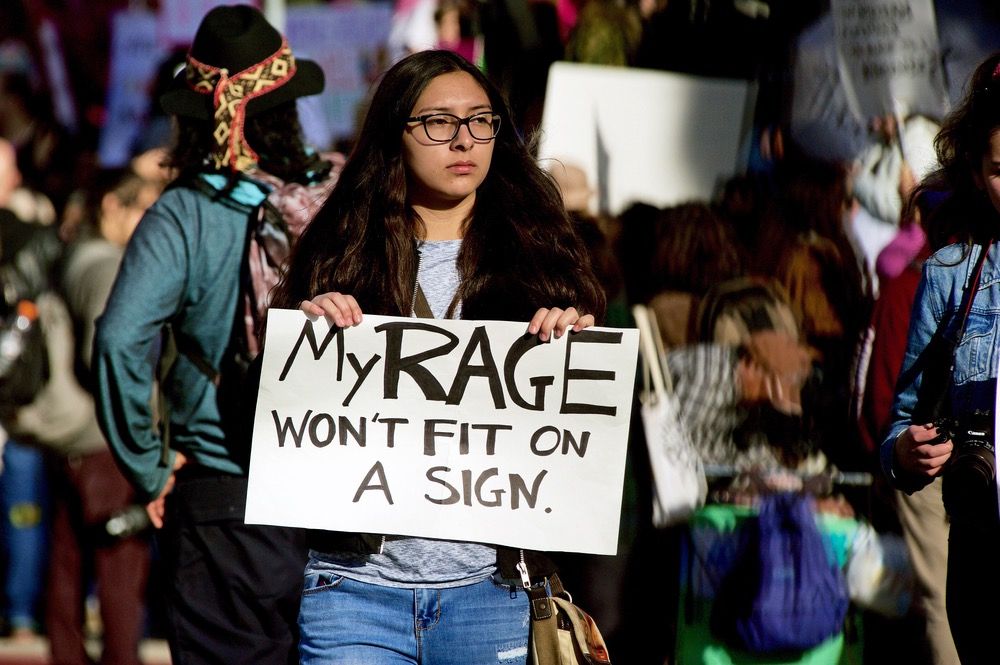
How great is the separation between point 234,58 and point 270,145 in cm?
28

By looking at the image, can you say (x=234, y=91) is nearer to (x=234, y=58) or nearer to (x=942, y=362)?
(x=234, y=58)

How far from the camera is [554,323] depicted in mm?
2963

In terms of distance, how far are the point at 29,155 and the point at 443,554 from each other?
288 inches

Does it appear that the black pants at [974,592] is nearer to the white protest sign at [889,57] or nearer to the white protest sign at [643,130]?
the white protest sign at [889,57]

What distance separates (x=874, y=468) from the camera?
16.0 ft

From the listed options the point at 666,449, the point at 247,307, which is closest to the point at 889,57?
the point at 666,449

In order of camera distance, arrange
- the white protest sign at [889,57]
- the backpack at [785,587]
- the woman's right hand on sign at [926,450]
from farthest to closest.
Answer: the white protest sign at [889,57] → the backpack at [785,587] → the woman's right hand on sign at [926,450]

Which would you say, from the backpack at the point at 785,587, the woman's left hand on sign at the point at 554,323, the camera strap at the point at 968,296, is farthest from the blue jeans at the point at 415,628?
the backpack at the point at 785,587

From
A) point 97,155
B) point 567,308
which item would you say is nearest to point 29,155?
point 97,155

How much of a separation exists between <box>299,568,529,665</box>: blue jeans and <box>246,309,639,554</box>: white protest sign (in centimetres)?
13

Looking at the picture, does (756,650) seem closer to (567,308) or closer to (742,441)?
(742,441)

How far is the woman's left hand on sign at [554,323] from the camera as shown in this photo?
296 centimetres

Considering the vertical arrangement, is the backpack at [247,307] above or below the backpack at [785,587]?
above

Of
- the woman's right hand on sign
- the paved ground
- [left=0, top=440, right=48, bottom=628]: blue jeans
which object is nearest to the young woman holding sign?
the woman's right hand on sign
